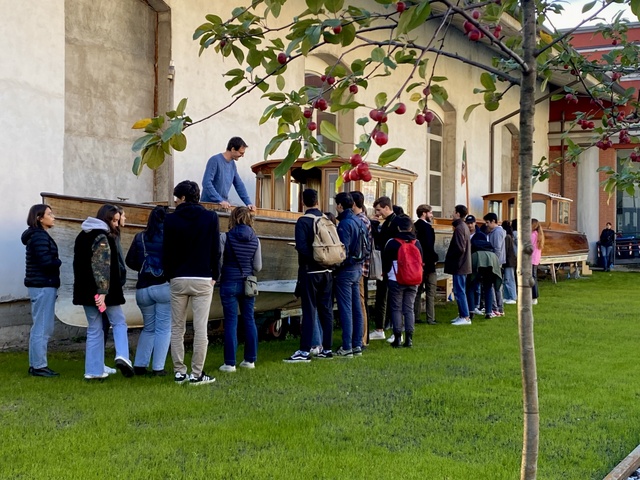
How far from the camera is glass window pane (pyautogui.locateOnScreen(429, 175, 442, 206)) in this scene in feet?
67.8

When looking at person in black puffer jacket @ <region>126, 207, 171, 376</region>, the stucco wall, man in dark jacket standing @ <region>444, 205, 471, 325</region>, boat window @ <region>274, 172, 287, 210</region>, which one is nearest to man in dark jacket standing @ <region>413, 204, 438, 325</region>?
man in dark jacket standing @ <region>444, 205, 471, 325</region>

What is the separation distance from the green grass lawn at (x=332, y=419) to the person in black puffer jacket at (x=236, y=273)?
0.30m

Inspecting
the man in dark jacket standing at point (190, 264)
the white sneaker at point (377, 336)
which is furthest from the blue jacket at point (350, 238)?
the man in dark jacket standing at point (190, 264)

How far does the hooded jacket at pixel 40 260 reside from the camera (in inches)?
285

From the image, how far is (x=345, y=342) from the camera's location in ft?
28.1

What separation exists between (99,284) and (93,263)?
0.20 m

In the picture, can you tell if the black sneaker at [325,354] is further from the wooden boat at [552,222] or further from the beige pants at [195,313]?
the wooden boat at [552,222]

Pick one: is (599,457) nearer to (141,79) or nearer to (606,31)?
(606,31)

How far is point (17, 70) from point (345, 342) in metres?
5.20

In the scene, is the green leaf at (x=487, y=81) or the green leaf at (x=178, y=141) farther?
the green leaf at (x=487, y=81)

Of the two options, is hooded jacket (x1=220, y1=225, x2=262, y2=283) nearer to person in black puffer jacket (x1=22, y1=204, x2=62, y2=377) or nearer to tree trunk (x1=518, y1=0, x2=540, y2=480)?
person in black puffer jacket (x1=22, y1=204, x2=62, y2=377)

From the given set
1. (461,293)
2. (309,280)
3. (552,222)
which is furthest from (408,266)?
(552,222)

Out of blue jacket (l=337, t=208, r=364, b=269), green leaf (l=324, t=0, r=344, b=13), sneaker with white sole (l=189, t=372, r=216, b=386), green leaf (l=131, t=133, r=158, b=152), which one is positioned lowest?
sneaker with white sole (l=189, t=372, r=216, b=386)

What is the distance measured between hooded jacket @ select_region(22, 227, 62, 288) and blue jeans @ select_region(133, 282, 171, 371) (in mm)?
857
